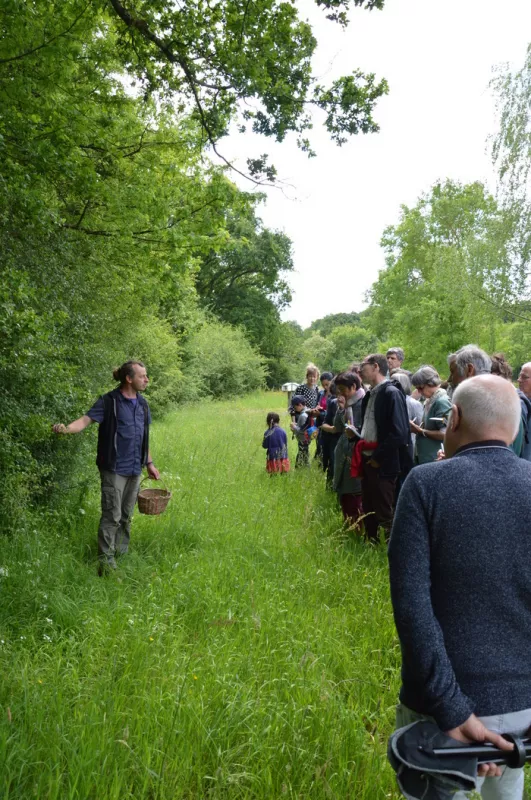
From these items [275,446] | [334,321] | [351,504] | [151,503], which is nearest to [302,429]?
[275,446]

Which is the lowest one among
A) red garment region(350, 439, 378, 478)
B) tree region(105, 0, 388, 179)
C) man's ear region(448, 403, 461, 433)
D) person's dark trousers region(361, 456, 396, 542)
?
person's dark trousers region(361, 456, 396, 542)

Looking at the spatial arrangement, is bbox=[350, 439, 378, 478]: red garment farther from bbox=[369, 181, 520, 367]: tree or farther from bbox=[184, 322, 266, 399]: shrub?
bbox=[184, 322, 266, 399]: shrub

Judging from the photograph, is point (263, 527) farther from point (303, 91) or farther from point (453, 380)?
point (303, 91)

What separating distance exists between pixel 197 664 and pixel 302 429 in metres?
7.05

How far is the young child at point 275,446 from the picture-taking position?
372 inches

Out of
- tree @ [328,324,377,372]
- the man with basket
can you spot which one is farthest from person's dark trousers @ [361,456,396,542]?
tree @ [328,324,377,372]

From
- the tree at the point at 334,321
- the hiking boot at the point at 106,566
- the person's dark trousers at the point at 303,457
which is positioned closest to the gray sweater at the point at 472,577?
the hiking boot at the point at 106,566

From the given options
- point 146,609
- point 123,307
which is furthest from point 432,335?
point 146,609

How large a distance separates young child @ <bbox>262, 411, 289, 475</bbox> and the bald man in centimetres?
766

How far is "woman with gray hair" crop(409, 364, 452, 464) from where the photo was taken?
614 cm

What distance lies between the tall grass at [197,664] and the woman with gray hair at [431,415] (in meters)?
1.35

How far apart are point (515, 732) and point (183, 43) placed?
282 inches

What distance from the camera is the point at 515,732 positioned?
1.73m

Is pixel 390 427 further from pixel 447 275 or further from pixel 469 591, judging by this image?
pixel 447 275
